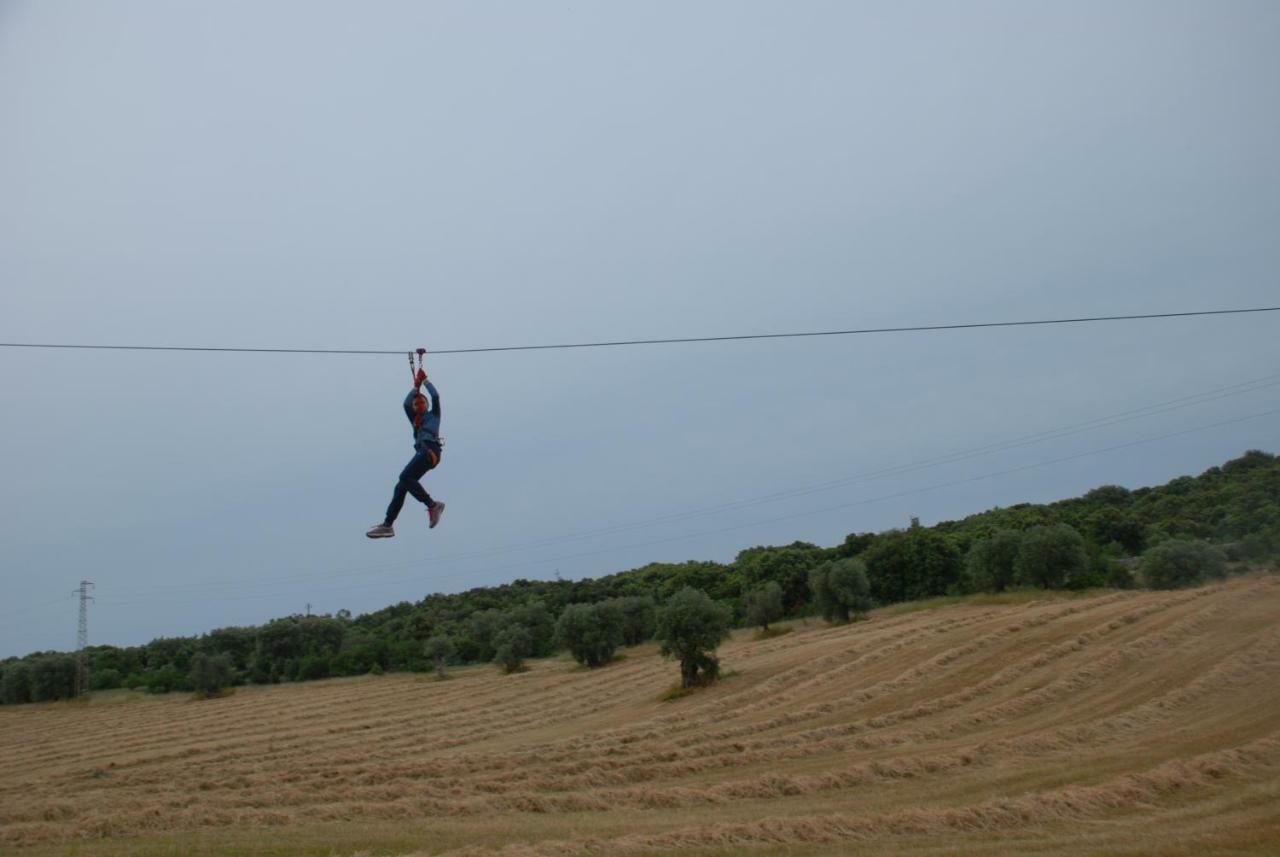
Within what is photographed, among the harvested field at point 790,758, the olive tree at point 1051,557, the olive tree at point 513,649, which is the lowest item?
the harvested field at point 790,758

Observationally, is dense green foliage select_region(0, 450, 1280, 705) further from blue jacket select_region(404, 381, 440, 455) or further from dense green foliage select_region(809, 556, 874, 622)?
blue jacket select_region(404, 381, 440, 455)

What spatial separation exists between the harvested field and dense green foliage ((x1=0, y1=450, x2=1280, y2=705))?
982cm

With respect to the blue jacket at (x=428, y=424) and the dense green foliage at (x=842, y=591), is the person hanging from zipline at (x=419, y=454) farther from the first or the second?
the dense green foliage at (x=842, y=591)

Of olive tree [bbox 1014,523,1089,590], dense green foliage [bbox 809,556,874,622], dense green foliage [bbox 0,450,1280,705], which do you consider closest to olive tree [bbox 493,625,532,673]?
dense green foliage [bbox 0,450,1280,705]

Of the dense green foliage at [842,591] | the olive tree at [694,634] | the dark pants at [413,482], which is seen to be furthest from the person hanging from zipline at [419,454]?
the dense green foliage at [842,591]

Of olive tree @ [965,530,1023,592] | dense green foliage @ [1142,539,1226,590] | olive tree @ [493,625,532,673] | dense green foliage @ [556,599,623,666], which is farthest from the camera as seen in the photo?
olive tree @ [493,625,532,673]

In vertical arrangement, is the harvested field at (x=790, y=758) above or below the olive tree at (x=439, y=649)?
below

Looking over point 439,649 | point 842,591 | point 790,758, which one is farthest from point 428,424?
point 439,649

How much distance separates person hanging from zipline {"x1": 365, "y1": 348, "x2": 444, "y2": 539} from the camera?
12984mm

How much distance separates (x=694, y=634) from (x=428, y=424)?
32.4 meters

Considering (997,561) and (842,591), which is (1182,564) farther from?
(842,591)

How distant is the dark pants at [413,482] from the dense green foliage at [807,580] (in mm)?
40220

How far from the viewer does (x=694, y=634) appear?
43.8 meters

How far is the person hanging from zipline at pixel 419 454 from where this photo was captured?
42.6 ft
